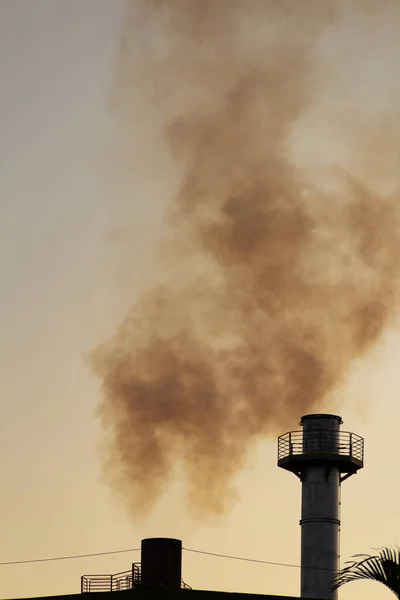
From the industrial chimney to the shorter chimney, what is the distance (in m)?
9.93

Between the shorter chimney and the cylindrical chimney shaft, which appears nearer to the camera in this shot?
the shorter chimney

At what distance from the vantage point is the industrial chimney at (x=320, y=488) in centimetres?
4800

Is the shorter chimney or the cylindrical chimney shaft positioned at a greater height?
the cylindrical chimney shaft

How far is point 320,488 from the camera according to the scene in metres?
49.8

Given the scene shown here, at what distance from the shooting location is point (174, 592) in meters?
36.8

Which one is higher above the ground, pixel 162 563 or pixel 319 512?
pixel 319 512

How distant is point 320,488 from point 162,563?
1276 centimetres

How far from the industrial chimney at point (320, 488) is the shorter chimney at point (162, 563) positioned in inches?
391

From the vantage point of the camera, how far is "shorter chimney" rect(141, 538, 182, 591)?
1526 inches

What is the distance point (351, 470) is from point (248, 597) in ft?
55.7

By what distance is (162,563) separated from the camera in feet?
128

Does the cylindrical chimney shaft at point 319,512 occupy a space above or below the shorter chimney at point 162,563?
above

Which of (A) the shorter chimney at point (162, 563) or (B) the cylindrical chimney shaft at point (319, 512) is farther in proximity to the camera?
(B) the cylindrical chimney shaft at point (319, 512)

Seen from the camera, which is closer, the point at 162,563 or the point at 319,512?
the point at 162,563
